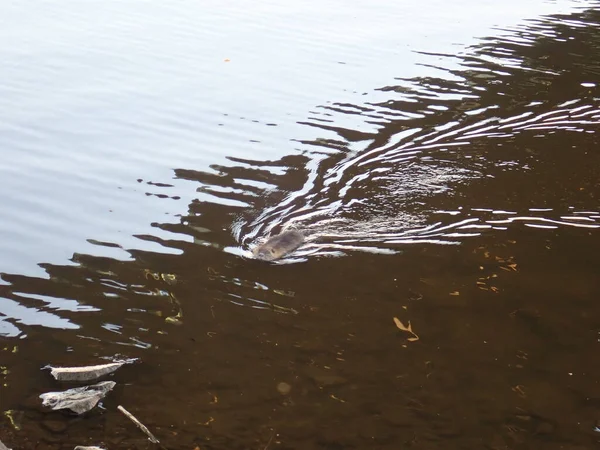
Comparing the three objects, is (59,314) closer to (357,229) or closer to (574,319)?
(357,229)

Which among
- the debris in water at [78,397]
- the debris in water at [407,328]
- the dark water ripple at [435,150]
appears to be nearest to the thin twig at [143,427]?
the debris in water at [78,397]

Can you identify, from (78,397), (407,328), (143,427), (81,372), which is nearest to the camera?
(143,427)

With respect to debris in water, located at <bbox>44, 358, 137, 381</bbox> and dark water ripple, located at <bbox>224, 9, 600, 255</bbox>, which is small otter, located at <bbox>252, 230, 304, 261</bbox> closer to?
dark water ripple, located at <bbox>224, 9, 600, 255</bbox>

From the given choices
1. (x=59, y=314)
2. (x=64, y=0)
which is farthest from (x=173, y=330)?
(x=64, y=0)

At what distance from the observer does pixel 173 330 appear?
216 inches

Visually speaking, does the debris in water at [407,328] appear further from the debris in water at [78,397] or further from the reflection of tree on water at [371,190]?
the debris in water at [78,397]

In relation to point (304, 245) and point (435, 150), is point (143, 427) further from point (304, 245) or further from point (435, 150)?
point (435, 150)

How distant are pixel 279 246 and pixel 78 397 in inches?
91.2

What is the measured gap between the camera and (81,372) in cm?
494

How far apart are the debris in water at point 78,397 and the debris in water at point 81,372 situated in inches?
4.2

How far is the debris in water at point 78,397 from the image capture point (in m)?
4.64

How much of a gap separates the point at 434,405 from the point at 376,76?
7.37m

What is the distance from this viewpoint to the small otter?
21.0 feet

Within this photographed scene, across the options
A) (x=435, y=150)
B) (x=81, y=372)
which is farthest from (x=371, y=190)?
(x=81, y=372)
